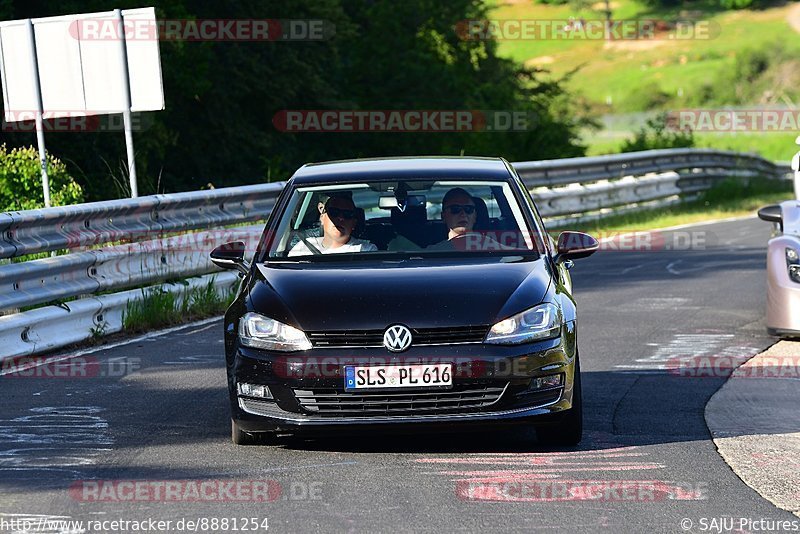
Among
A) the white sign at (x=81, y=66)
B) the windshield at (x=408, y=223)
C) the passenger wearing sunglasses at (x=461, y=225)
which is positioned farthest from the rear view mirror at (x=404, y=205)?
the white sign at (x=81, y=66)

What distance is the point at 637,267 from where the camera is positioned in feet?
56.1

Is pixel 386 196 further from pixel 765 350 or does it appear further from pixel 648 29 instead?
pixel 648 29

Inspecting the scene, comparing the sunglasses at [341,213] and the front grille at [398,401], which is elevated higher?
the sunglasses at [341,213]

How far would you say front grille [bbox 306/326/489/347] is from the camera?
22.5 ft

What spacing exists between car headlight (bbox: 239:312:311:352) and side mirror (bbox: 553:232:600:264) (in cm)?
165

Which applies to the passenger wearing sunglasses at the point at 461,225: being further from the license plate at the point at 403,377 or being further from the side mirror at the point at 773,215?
the side mirror at the point at 773,215

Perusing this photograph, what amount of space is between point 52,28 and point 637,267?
7171 mm

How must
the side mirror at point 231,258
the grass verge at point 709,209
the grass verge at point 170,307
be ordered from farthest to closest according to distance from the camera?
the grass verge at point 709,209
the grass verge at point 170,307
the side mirror at point 231,258

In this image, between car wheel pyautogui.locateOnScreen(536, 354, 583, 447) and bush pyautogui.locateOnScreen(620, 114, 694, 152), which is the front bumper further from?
bush pyautogui.locateOnScreen(620, 114, 694, 152)

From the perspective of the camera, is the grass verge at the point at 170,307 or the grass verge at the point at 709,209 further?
the grass verge at the point at 709,209

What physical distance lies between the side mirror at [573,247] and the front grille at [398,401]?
1225mm

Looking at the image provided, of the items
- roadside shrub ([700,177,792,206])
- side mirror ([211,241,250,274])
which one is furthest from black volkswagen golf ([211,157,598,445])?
roadside shrub ([700,177,792,206])

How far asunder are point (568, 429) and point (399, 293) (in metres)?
1.08

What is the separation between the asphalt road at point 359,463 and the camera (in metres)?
5.89
